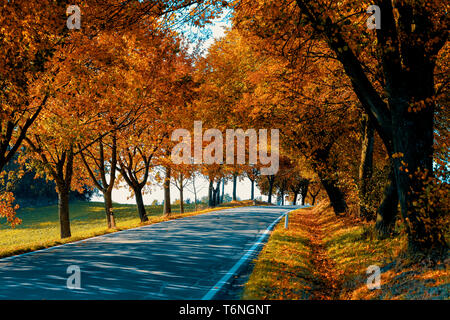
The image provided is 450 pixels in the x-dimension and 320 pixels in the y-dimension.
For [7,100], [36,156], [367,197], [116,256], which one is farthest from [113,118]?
[367,197]

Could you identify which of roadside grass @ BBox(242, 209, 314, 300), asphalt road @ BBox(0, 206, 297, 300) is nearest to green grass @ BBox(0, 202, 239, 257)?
asphalt road @ BBox(0, 206, 297, 300)

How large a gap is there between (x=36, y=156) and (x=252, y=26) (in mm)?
13562

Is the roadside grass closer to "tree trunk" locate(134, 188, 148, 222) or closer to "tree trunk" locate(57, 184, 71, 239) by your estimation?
→ "tree trunk" locate(57, 184, 71, 239)

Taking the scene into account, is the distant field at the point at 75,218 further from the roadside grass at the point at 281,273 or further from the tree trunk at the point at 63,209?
the roadside grass at the point at 281,273

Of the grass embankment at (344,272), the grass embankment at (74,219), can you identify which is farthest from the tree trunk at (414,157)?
the grass embankment at (74,219)

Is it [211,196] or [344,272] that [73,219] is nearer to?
[211,196]

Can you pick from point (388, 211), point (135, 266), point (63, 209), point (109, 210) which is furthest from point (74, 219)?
point (388, 211)

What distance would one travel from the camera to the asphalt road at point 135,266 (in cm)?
658

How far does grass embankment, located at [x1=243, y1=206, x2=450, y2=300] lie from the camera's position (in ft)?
21.5

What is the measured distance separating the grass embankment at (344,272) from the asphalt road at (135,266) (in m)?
0.76

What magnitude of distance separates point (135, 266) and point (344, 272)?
190 inches

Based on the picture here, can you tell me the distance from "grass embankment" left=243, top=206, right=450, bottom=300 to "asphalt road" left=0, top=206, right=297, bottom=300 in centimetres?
76
